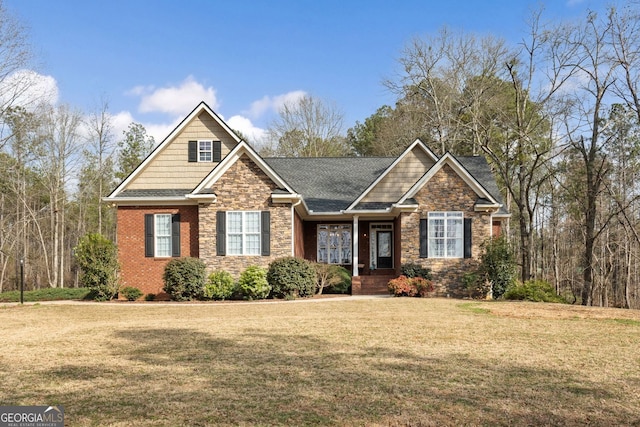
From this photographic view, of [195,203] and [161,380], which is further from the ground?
[195,203]

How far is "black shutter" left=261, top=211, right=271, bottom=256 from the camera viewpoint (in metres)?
19.9

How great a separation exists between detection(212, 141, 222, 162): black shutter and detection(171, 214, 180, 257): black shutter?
2.78m

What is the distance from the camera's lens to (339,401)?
566 cm

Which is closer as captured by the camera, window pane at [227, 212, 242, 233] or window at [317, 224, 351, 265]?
window pane at [227, 212, 242, 233]

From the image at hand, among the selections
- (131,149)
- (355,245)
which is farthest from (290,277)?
(131,149)

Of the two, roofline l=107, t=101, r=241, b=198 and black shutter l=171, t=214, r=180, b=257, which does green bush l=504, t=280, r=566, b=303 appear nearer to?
roofline l=107, t=101, r=241, b=198

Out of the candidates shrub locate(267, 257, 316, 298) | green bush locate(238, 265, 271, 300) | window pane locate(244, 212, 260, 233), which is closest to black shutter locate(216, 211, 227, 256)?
window pane locate(244, 212, 260, 233)

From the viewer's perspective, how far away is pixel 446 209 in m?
20.5

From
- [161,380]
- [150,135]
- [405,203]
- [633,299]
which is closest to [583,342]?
[161,380]

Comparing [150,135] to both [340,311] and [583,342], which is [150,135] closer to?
[340,311]

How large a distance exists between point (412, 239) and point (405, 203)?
145 centimetres

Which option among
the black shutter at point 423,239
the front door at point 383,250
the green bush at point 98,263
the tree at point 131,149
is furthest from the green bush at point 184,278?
the tree at point 131,149

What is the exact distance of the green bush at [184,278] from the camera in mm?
18688

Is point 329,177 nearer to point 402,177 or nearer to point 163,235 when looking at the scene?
point 402,177
